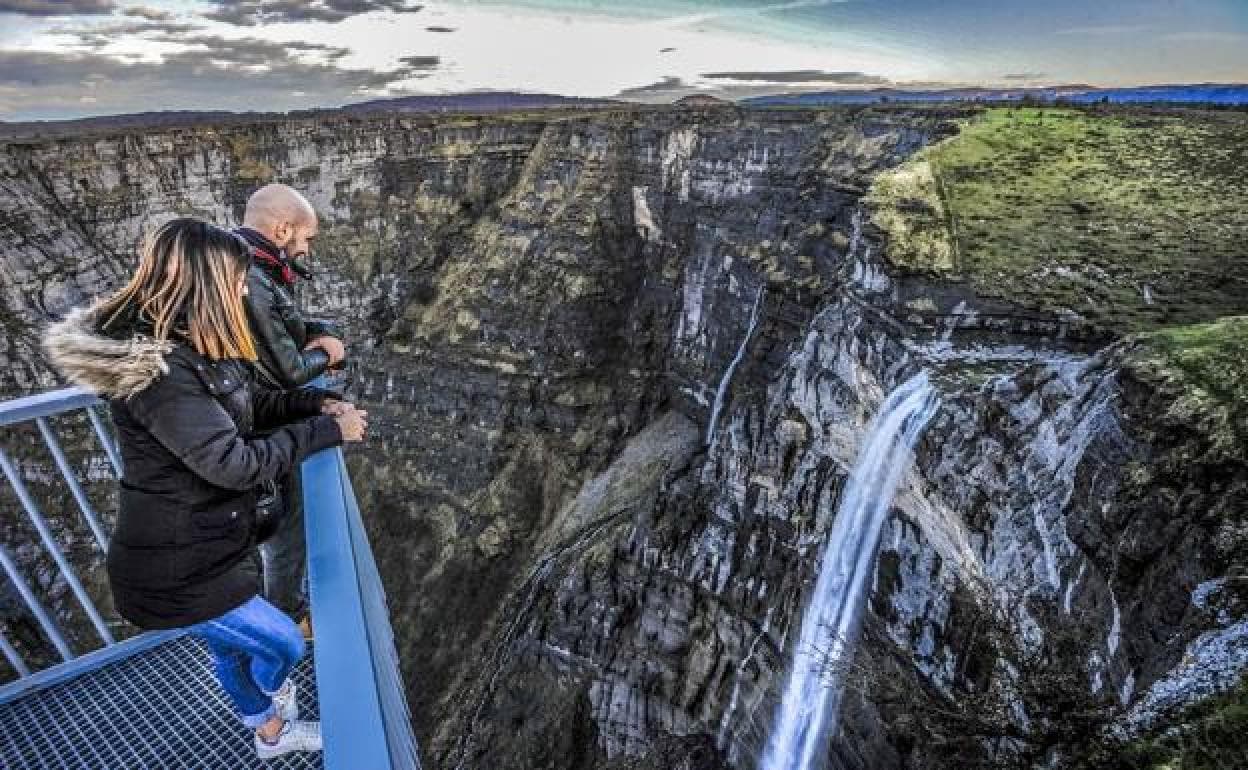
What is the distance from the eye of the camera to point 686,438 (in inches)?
1486

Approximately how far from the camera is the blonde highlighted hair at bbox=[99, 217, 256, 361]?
10.3 feet

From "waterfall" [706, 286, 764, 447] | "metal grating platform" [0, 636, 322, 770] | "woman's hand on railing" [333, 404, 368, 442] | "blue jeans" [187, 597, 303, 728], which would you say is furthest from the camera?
"waterfall" [706, 286, 764, 447]

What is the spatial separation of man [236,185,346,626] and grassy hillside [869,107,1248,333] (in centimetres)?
1463

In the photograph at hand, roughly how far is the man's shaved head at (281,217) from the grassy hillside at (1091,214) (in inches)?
575

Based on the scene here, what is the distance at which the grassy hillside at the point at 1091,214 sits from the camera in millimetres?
15234

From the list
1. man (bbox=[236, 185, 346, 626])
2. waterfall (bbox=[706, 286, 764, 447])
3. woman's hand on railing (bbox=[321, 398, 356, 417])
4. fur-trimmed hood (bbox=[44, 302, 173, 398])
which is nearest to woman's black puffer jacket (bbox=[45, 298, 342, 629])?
fur-trimmed hood (bbox=[44, 302, 173, 398])

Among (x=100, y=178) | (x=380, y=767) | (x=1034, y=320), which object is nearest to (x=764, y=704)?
(x=1034, y=320)

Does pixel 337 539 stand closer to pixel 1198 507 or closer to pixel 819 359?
pixel 1198 507

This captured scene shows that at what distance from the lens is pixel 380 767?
83.3 inches

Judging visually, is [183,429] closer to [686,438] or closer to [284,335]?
[284,335]

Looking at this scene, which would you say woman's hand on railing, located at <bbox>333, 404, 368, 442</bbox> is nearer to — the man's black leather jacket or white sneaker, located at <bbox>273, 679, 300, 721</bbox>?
the man's black leather jacket

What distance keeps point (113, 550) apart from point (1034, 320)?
1620 cm

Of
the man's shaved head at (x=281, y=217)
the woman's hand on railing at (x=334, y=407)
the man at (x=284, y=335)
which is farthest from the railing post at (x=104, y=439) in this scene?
the man's shaved head at (x=281, y=217)

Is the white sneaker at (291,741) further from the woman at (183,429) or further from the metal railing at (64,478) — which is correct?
the metal railing at (64,478)
